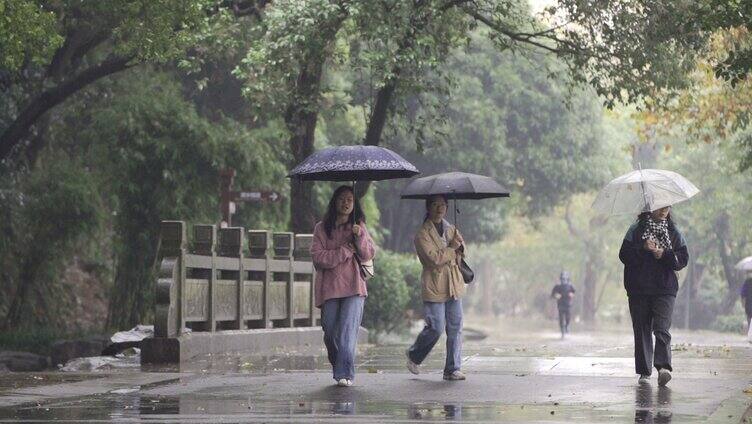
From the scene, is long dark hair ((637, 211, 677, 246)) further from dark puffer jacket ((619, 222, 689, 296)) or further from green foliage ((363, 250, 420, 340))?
green foliage ((363, 250, 420, 340))

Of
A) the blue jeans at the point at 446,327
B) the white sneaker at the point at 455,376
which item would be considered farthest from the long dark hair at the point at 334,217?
the white sneaker at the point at 455,376

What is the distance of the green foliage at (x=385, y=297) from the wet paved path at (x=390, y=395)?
21512mm

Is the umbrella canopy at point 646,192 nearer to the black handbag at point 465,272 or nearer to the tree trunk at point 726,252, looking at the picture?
the black handbag at point 465,272

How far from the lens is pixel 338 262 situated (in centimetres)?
1380

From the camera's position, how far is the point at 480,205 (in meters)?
53.2

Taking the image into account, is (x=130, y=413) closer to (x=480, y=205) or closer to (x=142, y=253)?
(x=142, y=253)

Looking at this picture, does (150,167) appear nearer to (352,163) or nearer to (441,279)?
(441,279)

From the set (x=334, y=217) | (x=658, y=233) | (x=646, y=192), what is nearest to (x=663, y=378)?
(x=658, y=233)

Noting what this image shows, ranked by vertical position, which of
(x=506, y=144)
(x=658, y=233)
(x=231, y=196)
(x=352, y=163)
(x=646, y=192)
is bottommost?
(x=658, y=233)

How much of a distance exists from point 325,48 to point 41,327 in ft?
37.6

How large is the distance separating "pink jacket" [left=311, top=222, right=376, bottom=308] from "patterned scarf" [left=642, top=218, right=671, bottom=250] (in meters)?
2.61

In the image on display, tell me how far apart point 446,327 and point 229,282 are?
20.4 feet

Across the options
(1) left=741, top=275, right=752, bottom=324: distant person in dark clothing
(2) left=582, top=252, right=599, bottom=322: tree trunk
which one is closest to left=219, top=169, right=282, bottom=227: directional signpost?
A: (1) left=741, top=275, right=752, bottom=324: distant person in dark clothing

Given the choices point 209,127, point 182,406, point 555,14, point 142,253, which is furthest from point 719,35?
point 182,406
